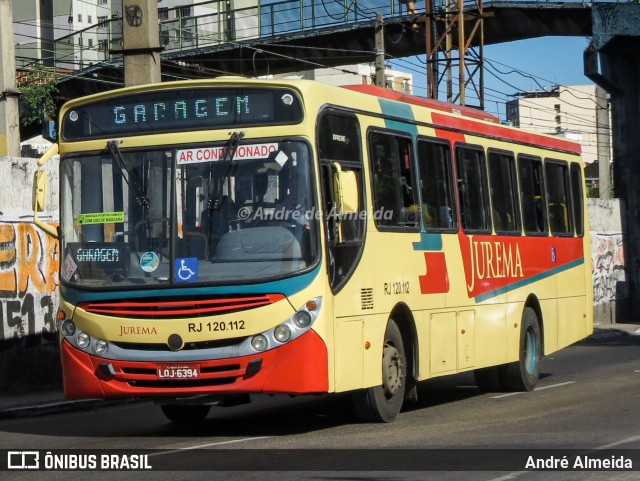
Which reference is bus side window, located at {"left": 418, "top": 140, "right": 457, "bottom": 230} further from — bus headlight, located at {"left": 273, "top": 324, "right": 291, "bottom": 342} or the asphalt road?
bus headlight, located at {"left": 273, "top": 324, "right": 291, "bottom": 342}

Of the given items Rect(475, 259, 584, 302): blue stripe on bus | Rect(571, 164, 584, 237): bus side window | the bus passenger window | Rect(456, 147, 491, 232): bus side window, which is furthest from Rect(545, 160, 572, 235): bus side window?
the bus passenger window

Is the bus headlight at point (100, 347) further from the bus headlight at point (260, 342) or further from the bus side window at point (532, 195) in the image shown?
the bus side window at point (532, 195)

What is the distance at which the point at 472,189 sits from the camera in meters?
14.8

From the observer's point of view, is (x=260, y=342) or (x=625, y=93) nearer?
(x=260, y=342)

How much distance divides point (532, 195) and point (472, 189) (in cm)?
226

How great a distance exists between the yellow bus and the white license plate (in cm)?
1

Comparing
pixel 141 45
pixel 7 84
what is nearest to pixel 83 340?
pixel 141 45

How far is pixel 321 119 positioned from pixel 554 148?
7.49 metres

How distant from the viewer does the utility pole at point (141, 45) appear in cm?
1734

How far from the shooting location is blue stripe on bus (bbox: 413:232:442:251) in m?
13.1

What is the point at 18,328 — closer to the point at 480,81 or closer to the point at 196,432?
the point at 196,432

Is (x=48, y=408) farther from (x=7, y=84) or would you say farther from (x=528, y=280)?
(x=7, y=84)

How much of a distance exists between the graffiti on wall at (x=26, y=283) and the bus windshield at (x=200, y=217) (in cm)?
598

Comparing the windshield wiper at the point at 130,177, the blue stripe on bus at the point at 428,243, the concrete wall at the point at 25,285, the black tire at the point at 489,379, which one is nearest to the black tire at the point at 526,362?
the black tire at the point at 489,379
